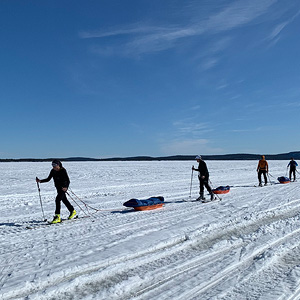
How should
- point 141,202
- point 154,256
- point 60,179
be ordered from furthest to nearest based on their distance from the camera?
point 141,202 < point 60,179 < point 154,256

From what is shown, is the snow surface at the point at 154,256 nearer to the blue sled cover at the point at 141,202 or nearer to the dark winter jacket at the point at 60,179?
the blue sled cover at the point at 141,202

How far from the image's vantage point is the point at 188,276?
375 centimetres

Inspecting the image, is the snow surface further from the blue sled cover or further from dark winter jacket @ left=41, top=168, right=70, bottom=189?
dark winter jacket @ left=41, top=168, right=70, bottom=189

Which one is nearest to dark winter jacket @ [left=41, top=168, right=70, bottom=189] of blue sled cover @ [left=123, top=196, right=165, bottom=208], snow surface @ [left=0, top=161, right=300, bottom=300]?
snow surface @ [left=0, top=161, right=300, bottom=300]

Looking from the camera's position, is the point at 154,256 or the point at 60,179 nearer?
the point at 154,256

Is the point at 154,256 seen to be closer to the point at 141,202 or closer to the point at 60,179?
the point at 60,179

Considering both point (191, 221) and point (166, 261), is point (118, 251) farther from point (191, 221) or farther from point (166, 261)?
point (191, 221)

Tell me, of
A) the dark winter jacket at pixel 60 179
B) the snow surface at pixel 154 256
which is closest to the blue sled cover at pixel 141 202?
the snow surface at pixel 154 256

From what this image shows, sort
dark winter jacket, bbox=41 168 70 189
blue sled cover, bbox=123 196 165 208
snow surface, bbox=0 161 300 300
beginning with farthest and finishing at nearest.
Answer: blue sled cover, bbox=123 196 165 208 → dark winter jacket, bbox=41 168 70 189 → snow surface, bbox=0 161 300 300

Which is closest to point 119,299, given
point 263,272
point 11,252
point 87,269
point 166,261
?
point 87,269

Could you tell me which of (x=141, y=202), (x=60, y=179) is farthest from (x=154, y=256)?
(x=141, y=202)

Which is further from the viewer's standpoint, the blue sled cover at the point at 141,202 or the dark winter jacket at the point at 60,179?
the blue sled cover at the point at 141,202

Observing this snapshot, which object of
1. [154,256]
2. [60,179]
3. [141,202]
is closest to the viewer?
[154,256]

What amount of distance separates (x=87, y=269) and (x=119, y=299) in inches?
37.5
